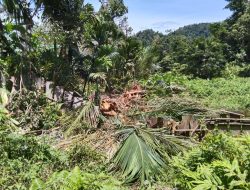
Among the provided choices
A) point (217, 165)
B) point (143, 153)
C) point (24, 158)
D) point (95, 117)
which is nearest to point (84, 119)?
point (95, 117)

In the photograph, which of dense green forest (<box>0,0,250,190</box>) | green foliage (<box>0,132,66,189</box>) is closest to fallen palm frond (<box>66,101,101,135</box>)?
dense green forest (<box>0,0,250,190</box>)

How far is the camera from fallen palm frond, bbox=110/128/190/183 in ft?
18.7

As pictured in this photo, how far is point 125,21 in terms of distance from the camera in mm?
17172

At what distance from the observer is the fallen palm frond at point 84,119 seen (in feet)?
23.8

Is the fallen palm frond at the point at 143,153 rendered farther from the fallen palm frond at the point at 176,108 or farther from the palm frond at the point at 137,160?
the fallen palm frond at the point at 176,108

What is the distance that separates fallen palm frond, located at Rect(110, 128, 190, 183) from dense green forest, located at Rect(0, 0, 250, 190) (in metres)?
0.02

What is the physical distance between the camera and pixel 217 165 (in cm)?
333

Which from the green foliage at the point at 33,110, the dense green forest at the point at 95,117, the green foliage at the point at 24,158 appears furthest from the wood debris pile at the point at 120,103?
the green foliage at the point at 24,158

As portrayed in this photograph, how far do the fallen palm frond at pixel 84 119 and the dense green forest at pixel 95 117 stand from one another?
2 cm

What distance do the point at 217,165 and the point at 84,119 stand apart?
4.54 meters

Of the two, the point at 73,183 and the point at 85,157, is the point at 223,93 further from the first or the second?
the point at 73,183

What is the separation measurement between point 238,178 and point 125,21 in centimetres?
1450

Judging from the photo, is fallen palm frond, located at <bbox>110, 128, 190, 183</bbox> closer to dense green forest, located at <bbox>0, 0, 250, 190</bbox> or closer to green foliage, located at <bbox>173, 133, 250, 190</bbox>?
dense green forest, located at <bbox>0, 0, 250, 190</bbox>

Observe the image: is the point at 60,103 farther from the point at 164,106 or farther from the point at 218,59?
the point at 218,59
